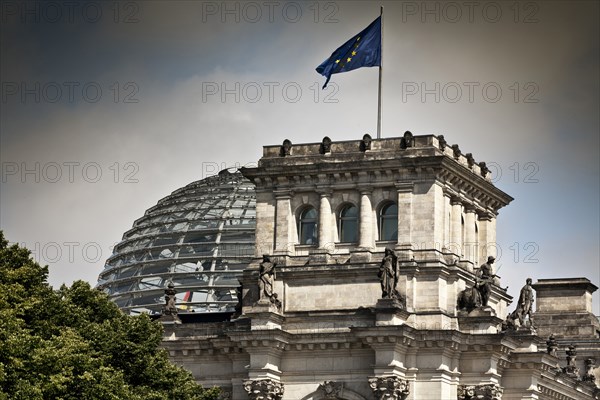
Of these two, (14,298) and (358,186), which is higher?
(358,186)

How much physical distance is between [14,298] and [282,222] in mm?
22689

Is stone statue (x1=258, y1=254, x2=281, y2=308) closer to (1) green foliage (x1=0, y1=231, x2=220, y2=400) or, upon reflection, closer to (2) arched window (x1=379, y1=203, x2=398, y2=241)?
(2) arched window (x1=379, y1=203, x2=398, y2=241)

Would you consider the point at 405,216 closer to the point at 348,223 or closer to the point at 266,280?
the point at 348,223

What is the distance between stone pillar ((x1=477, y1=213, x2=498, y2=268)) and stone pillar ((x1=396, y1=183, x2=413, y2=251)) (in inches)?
307

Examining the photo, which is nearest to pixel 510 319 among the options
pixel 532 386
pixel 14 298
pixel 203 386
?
pixel 532 386

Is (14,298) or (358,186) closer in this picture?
(14,298)

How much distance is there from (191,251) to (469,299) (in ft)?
165

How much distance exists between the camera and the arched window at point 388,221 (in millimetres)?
105625

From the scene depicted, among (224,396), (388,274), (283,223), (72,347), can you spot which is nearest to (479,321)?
(388,274)

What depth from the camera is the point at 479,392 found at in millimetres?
102562

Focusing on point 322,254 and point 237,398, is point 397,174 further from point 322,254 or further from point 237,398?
point 237,398

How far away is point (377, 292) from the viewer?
104312 mm

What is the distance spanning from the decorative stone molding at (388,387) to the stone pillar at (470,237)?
11463 millimetres

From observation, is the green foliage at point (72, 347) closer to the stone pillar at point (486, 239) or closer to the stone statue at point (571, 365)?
the stone pillar at point (486, 239)
